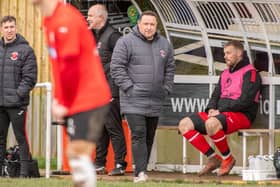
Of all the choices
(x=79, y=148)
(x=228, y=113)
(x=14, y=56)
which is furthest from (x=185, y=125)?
(x=79, y=148)

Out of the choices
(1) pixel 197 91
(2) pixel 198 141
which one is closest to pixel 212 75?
(1) pixel 197 91

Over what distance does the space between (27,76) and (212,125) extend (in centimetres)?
246

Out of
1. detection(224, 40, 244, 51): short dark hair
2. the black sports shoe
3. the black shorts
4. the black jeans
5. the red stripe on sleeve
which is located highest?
detection(224, 40, 244, 51): short dark hair

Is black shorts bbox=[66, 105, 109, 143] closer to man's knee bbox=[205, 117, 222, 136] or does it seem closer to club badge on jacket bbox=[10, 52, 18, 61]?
man's knee bbox=[205, 117, 222, 136]

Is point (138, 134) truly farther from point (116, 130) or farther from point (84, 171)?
point (84, 171)

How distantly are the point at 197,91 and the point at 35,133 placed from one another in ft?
10.5

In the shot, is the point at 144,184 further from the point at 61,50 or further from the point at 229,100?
the point at 61,50

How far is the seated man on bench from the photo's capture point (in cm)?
1430

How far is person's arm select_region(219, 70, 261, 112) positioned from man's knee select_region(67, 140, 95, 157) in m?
6.66

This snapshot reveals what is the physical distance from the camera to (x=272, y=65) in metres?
14.9

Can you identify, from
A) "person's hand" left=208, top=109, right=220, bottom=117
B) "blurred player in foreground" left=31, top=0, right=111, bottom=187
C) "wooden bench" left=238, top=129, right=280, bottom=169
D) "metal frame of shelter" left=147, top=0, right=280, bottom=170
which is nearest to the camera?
"blurred player in foreground" left=31, top=0, right=111, bottom=187

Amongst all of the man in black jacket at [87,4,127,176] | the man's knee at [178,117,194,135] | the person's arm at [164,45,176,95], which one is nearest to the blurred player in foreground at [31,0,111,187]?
the person's arm at [164,45,176,95]

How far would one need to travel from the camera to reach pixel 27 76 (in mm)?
14297

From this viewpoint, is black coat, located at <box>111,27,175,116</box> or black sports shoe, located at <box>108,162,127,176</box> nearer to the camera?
black coat, located at <box>111,27,175,116</box>
